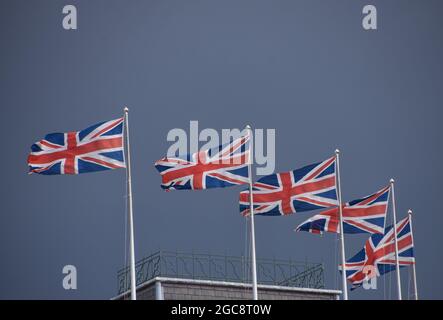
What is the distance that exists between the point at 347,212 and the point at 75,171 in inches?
565

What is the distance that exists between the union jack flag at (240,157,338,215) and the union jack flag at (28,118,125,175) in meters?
7.21

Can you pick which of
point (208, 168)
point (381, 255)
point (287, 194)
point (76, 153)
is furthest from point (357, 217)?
point (76, 153)

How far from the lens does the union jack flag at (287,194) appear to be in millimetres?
62531

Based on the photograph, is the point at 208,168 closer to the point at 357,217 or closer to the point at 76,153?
the point at 76,153

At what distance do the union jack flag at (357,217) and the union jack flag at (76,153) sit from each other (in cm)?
1121

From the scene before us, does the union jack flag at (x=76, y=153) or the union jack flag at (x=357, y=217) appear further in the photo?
the union jack flag at (x=357, y=217)

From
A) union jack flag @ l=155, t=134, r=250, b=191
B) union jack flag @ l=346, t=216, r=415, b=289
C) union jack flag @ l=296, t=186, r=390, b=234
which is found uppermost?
union jack flag @ l=155, t=134, r=250, b=191

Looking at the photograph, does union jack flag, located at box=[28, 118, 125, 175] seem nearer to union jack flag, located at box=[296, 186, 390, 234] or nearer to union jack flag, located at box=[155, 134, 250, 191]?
union jack flag, located at box=[155, 134, 250, 191]

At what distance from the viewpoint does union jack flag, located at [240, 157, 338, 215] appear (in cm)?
6253

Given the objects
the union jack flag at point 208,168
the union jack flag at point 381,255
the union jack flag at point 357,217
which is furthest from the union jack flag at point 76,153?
the union jack flag at point 381,255

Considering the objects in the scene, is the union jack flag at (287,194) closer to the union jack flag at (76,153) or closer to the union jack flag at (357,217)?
the union jack flag at (357,217)

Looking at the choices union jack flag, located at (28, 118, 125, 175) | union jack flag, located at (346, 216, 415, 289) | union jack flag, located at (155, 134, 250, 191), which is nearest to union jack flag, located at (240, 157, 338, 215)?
union jack flag, located at (155, 134, 250, 191)

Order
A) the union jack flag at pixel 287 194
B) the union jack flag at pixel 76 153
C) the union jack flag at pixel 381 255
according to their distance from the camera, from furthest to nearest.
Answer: the union jack flag at pixel 381 255 → the union jack flag at pixel 287 194 → the union jack flag at pixel 76 153
